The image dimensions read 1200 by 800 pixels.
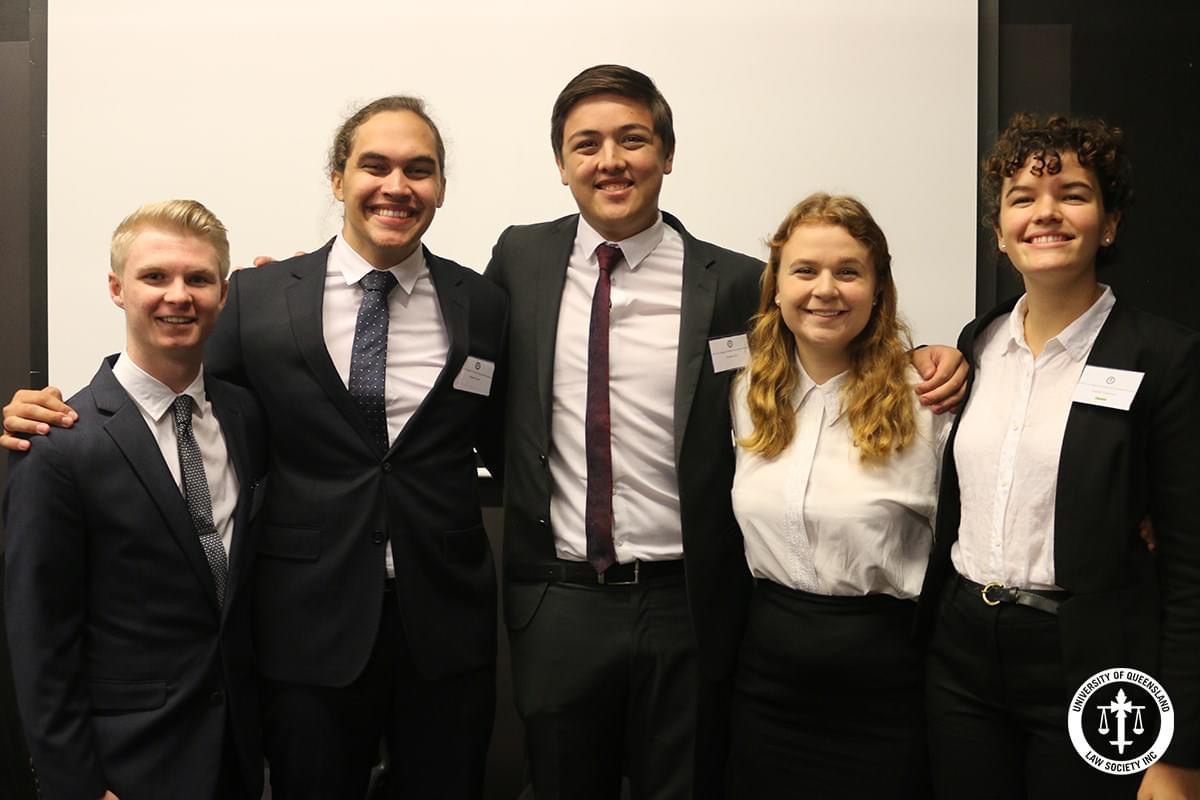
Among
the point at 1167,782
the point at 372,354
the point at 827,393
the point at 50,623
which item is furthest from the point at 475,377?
the point at 1167,782

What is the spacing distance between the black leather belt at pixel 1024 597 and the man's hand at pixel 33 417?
1.87 meters

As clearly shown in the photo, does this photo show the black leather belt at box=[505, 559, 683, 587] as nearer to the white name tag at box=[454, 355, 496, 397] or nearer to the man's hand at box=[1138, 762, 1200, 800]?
the white name tag at box=[454, 355, 496, 397]

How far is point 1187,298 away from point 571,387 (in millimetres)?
2412

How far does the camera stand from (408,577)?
2203 millimetres

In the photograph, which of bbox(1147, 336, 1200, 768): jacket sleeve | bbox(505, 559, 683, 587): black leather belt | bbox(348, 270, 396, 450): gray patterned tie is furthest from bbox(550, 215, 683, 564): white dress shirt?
bbox(1147, 336, 1200, 768): jacket sleeve

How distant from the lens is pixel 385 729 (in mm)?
2334

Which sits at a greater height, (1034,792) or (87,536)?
(87,536)

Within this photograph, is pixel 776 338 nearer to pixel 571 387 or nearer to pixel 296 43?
pixel 571 387

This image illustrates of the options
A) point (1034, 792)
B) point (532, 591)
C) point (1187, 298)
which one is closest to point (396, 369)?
point (532, 591)

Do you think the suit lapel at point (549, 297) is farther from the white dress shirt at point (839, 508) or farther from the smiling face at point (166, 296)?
the smiling face at point (166, 296)

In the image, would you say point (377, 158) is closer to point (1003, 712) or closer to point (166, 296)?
point (166, 296)

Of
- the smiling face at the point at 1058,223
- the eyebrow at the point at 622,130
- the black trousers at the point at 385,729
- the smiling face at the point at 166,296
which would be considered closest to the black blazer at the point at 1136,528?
Result: the smiling face at the point at 1058,223

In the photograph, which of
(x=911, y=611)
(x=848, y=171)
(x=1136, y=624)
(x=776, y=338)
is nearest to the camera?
(x=1136, y=624)

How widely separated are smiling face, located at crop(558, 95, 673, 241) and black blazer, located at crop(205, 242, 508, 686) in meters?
0.49
